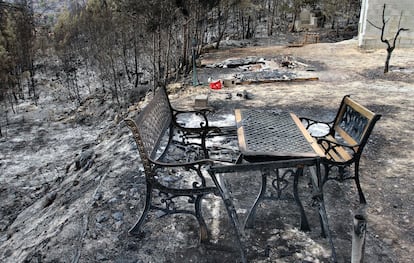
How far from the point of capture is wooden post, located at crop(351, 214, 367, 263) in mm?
2041

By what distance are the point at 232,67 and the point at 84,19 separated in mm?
8751

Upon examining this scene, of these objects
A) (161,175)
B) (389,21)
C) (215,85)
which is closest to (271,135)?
(161,175)

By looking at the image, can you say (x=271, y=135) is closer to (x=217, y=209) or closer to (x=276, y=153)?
(x=276, y=153)

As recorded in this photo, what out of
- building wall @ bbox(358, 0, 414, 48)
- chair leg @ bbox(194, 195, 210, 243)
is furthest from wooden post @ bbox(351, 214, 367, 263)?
building wall @ bbox(358, 0, 414, 48)

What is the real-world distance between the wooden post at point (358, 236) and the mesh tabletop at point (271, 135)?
2.78 ft

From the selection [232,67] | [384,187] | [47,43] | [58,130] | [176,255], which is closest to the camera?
[176,255]

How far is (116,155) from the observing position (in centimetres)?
497

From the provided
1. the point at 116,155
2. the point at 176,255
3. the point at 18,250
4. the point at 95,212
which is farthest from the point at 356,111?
the point at 18,250

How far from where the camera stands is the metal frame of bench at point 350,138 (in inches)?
129

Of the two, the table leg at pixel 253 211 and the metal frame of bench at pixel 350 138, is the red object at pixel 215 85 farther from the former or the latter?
the table leg at pixel 253 211

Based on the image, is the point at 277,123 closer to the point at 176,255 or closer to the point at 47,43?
the point at 176,255

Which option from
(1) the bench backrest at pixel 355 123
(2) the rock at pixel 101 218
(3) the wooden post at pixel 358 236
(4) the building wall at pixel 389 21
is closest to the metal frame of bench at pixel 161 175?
(2) the rock at pixel 101 218

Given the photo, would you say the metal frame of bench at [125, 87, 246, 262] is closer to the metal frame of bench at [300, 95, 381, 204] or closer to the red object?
the metal frame of bench at [300, 95, 381, 204]

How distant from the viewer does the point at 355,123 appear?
3633mm
